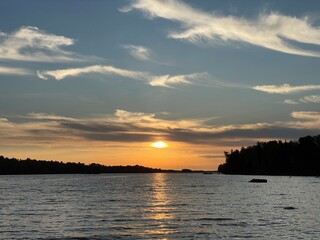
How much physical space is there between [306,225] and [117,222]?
23.0 meters

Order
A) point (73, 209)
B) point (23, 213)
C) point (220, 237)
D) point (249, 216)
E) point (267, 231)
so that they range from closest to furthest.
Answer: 1. point (220, 237)
2. point (267, 231)
3. point (249, 216)
4. point (23, 213)
5. point (73, 209)

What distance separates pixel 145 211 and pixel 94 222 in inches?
673

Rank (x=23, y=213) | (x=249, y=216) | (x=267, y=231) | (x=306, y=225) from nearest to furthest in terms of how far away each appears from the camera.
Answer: (x=267, y=231), (x=306, y=225), (x=249, y=216), (x=23, y=213)

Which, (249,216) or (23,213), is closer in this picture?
(249,216)

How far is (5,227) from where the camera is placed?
56219 mm

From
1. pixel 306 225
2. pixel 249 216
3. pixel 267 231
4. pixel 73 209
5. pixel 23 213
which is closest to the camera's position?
pixel 267 231

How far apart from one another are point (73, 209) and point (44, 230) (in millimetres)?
26856

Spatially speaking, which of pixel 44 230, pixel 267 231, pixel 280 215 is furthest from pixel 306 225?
pixel 44 230

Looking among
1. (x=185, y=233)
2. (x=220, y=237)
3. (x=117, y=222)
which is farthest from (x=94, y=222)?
Answer: (x=220, y=237)

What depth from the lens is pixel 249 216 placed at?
68.3 metres

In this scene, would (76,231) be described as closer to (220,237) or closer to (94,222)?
(94,222)

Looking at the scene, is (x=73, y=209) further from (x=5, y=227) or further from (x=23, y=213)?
(x=5, y=227)

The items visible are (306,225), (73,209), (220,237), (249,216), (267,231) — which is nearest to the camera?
(220,237)

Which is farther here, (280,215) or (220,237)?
(280,215)
